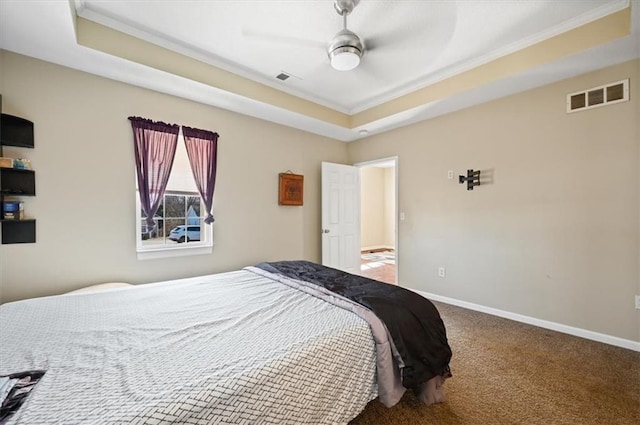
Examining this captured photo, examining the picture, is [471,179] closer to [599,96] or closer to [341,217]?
[599,96]

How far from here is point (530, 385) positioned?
1961mm

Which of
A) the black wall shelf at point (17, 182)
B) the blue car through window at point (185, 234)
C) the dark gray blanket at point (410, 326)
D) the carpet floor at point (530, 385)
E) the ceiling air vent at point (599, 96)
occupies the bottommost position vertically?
the carpet floor at point (530, 385)

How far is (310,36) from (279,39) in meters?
0.30

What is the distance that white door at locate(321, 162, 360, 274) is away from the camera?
176 inches

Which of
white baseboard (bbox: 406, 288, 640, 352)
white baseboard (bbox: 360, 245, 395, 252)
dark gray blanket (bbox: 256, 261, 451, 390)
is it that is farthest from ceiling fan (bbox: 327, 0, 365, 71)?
white baseboard (bbox: 360, 245, 395, 252)

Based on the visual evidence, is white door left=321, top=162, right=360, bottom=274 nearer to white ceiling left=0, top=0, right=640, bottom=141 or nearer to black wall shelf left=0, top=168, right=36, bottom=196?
white ceiling left=0, top=0, right=640, bottom=141

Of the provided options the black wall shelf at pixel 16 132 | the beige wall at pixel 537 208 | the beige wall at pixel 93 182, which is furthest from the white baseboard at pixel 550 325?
the black wall shelf at pixel 16 132

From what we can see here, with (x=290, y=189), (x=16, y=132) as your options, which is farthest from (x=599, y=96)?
(x=16, y=132)

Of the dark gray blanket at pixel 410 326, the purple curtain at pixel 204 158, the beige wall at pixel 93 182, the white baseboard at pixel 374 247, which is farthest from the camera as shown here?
the white baseboard at pixel 374 247

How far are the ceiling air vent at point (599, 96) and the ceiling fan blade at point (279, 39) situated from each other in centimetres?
256

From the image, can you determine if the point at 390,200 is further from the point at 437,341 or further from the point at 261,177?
the point at 437,341

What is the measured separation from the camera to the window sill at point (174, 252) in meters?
2.95

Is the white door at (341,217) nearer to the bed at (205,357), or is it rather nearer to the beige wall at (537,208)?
the beige wall at (537,208)

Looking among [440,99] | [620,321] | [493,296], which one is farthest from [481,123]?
[620,321]
